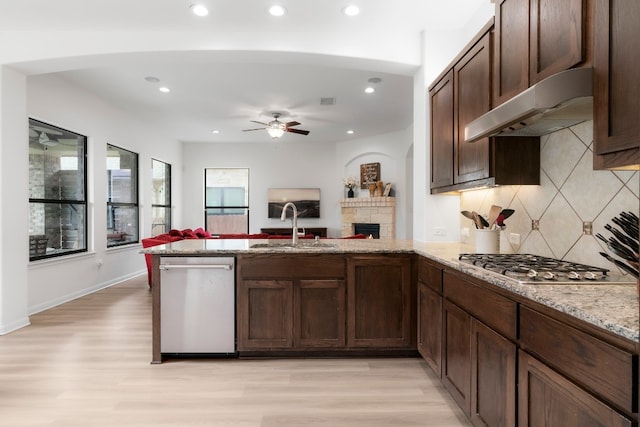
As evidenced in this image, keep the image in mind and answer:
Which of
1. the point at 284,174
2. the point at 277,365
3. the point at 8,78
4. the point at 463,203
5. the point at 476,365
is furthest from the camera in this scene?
the point at 284,174

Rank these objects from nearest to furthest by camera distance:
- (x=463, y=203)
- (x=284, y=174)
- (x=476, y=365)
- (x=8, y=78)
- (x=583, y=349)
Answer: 1. (x=583, y=349)
2. (x=476, y=365)
3. (x=463, y=203)
4. (x=8, y=78)
5. (x=284, y=174)

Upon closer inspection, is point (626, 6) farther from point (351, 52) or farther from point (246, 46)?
point (246, 46)

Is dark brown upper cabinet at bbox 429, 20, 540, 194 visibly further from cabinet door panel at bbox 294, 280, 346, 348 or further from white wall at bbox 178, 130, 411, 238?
white wall at bbox 178, 130, 411, 238

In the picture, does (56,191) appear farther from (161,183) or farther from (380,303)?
(380,303)

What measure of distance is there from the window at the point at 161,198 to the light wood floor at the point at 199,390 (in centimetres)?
462

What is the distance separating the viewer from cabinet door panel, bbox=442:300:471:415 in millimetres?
1922

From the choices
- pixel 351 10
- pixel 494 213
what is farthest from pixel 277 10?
pixel 494 213

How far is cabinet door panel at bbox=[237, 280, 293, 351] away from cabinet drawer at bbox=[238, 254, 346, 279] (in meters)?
0.13

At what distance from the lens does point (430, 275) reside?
8.41ft

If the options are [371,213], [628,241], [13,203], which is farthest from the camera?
[371,213]

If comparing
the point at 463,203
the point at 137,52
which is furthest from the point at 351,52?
the point at 137,52

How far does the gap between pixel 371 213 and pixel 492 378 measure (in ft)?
22.5

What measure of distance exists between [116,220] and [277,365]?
4786 mm

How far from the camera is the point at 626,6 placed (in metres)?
1.21
